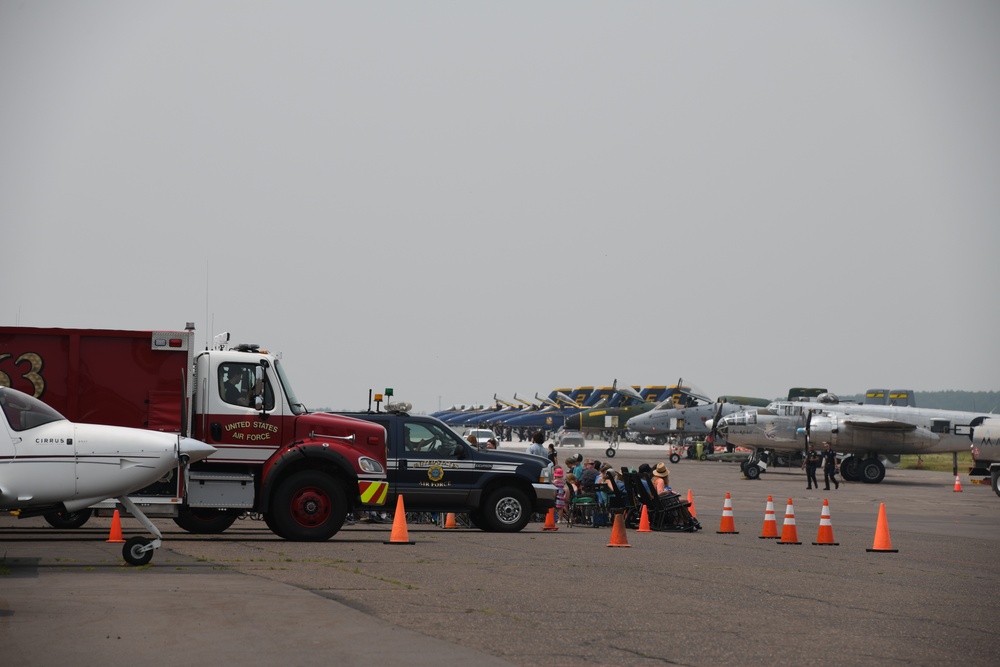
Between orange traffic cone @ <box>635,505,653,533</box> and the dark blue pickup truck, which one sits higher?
the dark blue pickup truck

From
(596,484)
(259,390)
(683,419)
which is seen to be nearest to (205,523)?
(259,390)

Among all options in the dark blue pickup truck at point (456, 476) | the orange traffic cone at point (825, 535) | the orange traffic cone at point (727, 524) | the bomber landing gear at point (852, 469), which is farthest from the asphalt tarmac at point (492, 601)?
the bomber landing gear at point (852, 469)

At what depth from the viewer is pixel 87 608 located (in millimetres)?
9375

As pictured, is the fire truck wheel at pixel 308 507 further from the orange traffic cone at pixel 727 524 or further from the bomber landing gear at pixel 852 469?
the bomber landing gear at pixel 852 469

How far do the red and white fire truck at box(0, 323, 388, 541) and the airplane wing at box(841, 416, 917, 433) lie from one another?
1352 inches

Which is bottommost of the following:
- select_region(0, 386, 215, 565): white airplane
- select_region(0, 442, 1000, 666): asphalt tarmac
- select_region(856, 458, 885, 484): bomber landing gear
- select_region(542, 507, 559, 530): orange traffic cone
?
select_region(856, 458, 885, 484): bomber landing gear

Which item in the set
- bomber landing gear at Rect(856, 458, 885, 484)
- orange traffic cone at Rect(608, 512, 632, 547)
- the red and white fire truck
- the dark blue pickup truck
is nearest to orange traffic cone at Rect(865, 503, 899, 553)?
orange traffic cone at Rect(608, 512, 632, 547)

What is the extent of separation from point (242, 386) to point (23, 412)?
4.52 meters

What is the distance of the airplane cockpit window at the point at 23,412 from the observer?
1227cm

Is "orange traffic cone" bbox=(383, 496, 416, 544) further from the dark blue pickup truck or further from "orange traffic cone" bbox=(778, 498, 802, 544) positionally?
"orange traffic cone" bbox=(778, 498, 802, 544)

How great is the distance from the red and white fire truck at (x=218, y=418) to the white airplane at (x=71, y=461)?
2377 millimetres

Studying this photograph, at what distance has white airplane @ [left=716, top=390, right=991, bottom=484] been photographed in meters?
A: 47.6

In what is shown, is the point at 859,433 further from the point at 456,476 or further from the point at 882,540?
the point at 456,476

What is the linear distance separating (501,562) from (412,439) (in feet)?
18.3
